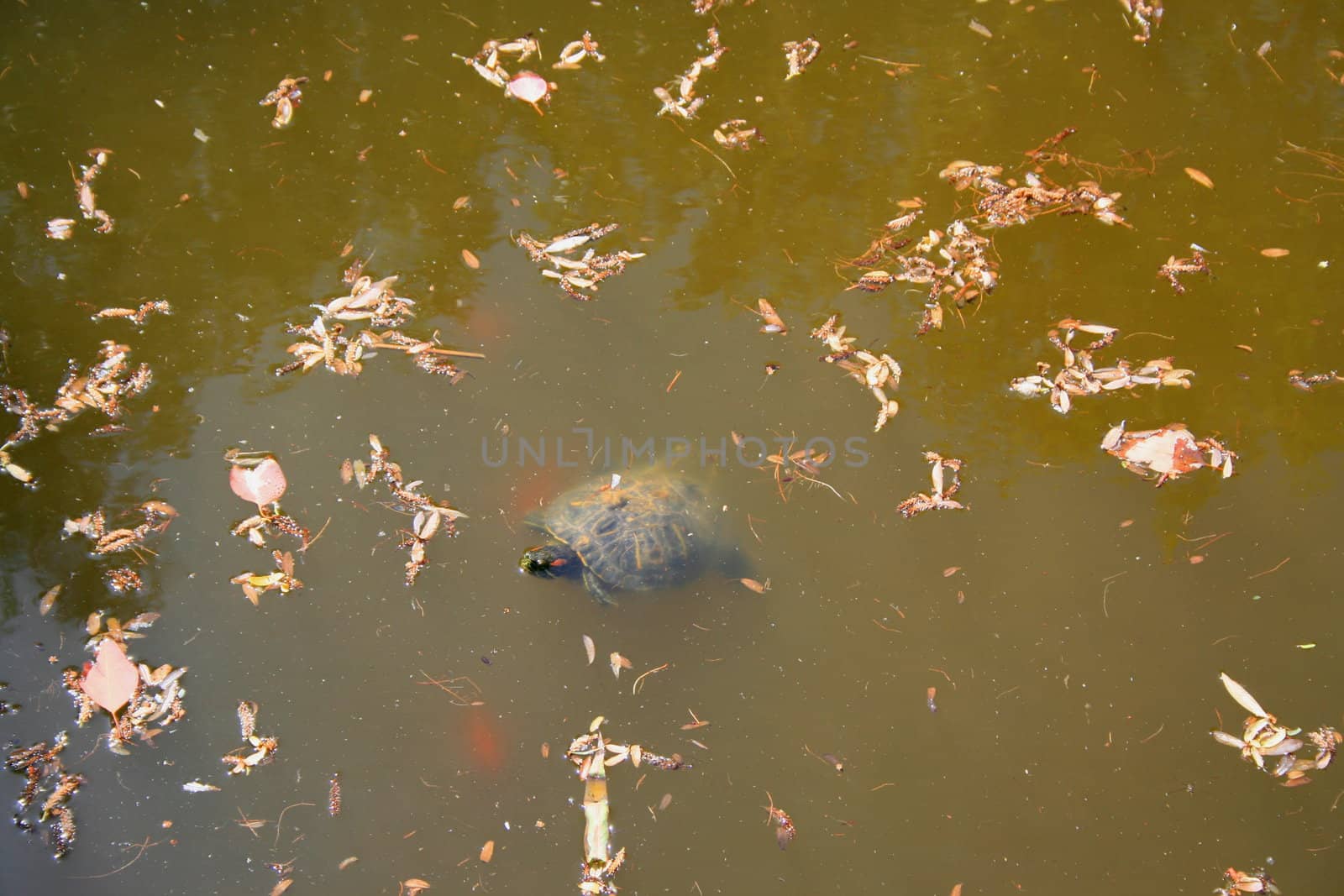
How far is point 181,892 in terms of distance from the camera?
228cm

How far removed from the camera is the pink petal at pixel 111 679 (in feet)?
7.71

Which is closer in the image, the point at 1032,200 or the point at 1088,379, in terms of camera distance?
the point at 1088,379

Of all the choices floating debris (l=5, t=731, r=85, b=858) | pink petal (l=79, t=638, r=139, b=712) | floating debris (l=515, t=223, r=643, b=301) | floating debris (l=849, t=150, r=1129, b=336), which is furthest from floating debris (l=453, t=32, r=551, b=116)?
floating debris (l=5, t=731, r=85, b=858)

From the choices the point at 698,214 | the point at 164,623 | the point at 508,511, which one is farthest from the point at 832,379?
the point at 164,623

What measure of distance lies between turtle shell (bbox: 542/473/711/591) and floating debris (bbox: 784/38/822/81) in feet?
5.81

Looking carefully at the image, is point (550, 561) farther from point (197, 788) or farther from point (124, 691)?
point (124, 691)

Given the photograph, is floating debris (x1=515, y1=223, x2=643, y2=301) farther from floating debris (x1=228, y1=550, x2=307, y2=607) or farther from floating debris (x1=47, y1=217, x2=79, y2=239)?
floating debris (x1=47, y1=217, x2=79, y2=239)

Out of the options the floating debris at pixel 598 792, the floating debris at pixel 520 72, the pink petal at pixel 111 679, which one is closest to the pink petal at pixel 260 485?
the pink petal at pixel 111 679

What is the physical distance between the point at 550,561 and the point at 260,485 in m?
1.10

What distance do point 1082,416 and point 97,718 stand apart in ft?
12.0

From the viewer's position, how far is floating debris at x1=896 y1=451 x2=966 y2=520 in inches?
97.1

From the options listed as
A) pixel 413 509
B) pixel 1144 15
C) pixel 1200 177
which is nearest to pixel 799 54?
pixel 1144 15

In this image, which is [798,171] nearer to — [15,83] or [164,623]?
[164,623]

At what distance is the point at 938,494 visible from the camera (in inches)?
97.4
